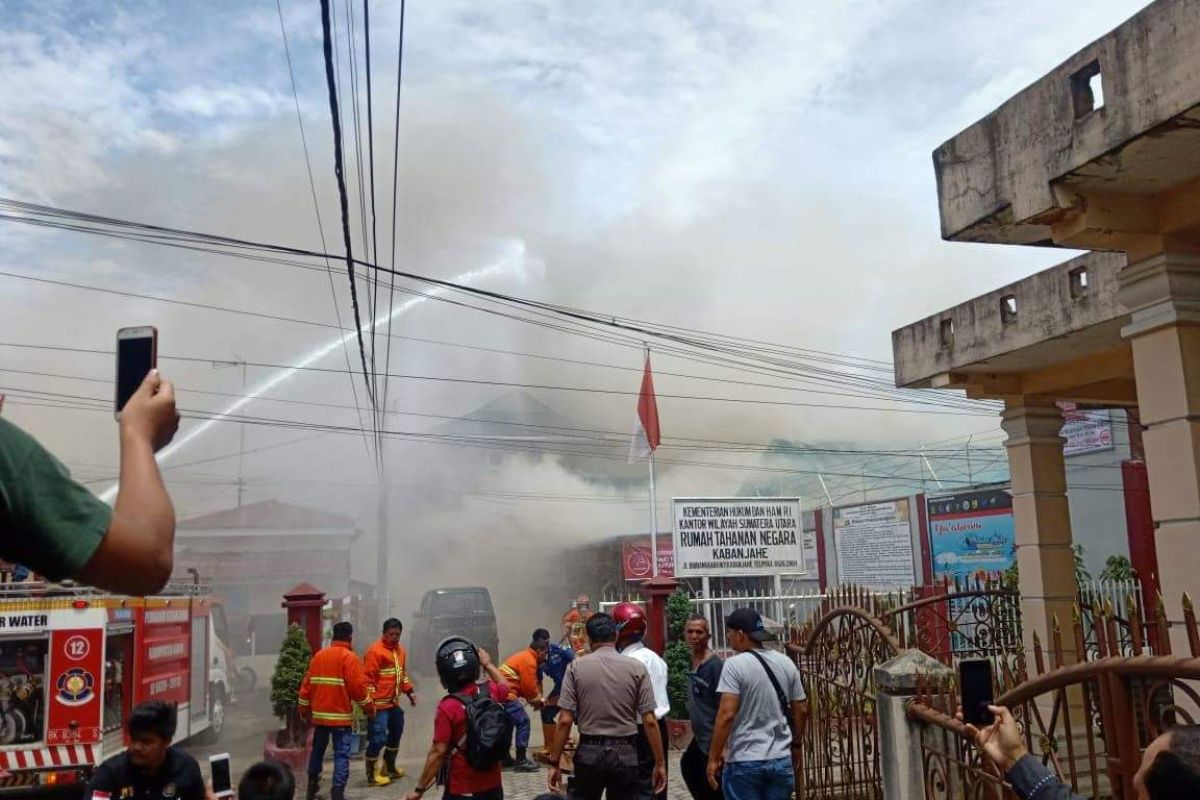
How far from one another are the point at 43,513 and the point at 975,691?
2.59 metres

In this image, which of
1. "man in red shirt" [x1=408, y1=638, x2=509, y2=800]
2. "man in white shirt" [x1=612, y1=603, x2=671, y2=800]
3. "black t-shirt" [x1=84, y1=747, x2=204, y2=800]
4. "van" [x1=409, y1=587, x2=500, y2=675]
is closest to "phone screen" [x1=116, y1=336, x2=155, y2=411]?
"black t-shirt" [x1=84, y1=747, x2=204, y2=800]

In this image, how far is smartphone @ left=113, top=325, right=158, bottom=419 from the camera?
187 centimetres

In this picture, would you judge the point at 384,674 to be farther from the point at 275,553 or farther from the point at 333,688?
the point at 275,553

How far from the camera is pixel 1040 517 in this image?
860cm

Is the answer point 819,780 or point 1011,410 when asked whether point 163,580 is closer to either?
point 819,780

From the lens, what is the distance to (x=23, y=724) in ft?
29.8

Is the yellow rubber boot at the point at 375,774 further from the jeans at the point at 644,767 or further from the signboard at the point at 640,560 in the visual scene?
the signboard at the point at 640,560

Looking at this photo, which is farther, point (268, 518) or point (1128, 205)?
point (268, 518)

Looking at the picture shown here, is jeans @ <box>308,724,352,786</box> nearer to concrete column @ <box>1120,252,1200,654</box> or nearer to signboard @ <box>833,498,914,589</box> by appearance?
concrete column @ <box>1120,252,1200,654</box>

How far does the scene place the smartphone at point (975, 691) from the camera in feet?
9.31

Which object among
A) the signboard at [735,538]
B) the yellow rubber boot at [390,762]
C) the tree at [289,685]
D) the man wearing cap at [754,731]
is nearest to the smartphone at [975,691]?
the man wearing cap at [754,731]

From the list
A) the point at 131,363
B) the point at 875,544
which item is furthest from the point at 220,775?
the point at 875,544

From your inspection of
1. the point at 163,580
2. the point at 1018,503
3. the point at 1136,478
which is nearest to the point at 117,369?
the point at 163,580

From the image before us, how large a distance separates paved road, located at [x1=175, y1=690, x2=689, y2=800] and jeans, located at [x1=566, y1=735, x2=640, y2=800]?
14.2 feet
